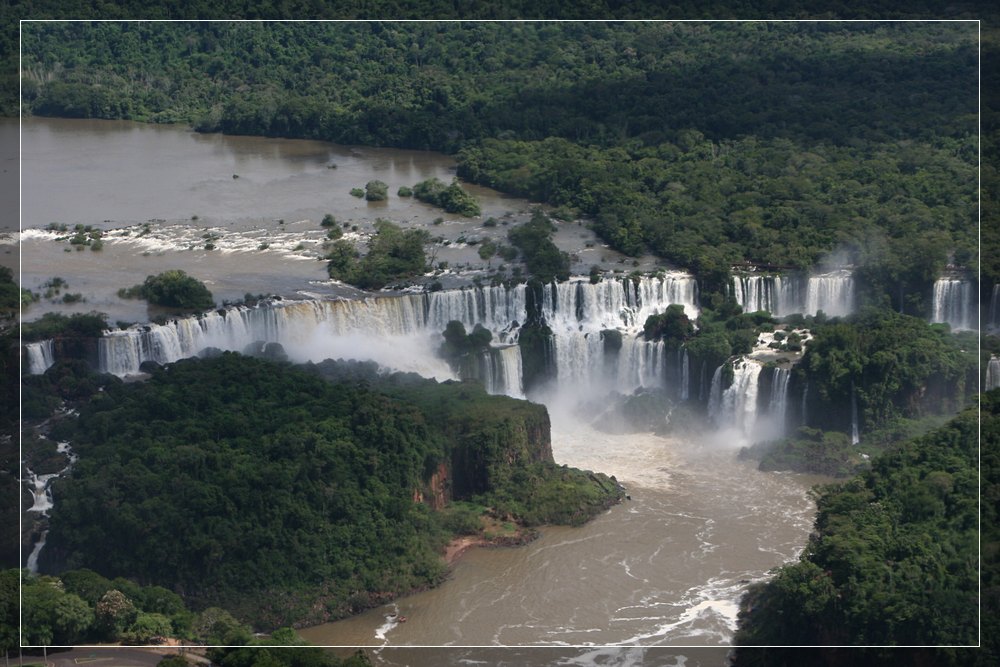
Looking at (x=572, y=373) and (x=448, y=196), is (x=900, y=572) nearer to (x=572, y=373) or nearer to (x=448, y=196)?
(x=572, y=373)

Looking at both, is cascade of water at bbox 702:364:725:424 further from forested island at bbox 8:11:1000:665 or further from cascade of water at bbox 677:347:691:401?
cascade of water at bbox 677:347:691:401

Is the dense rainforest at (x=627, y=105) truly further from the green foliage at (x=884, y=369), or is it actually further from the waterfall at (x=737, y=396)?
the green foliage at (x=884, y=369)

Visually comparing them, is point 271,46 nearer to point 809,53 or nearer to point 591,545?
point 809,53

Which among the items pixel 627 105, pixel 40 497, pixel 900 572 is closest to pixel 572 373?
pixel 627 105

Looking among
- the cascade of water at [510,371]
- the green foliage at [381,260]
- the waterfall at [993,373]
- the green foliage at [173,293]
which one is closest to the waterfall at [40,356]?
the green foliage at [173,293]

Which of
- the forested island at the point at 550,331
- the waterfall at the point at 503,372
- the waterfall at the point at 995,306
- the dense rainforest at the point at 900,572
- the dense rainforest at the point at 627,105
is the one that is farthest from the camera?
the dense rainforest at the point at 627,105

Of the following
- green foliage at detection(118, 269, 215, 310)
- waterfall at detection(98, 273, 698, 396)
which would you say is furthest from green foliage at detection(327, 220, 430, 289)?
green foliage at detection(118, 269, 215, 310)
